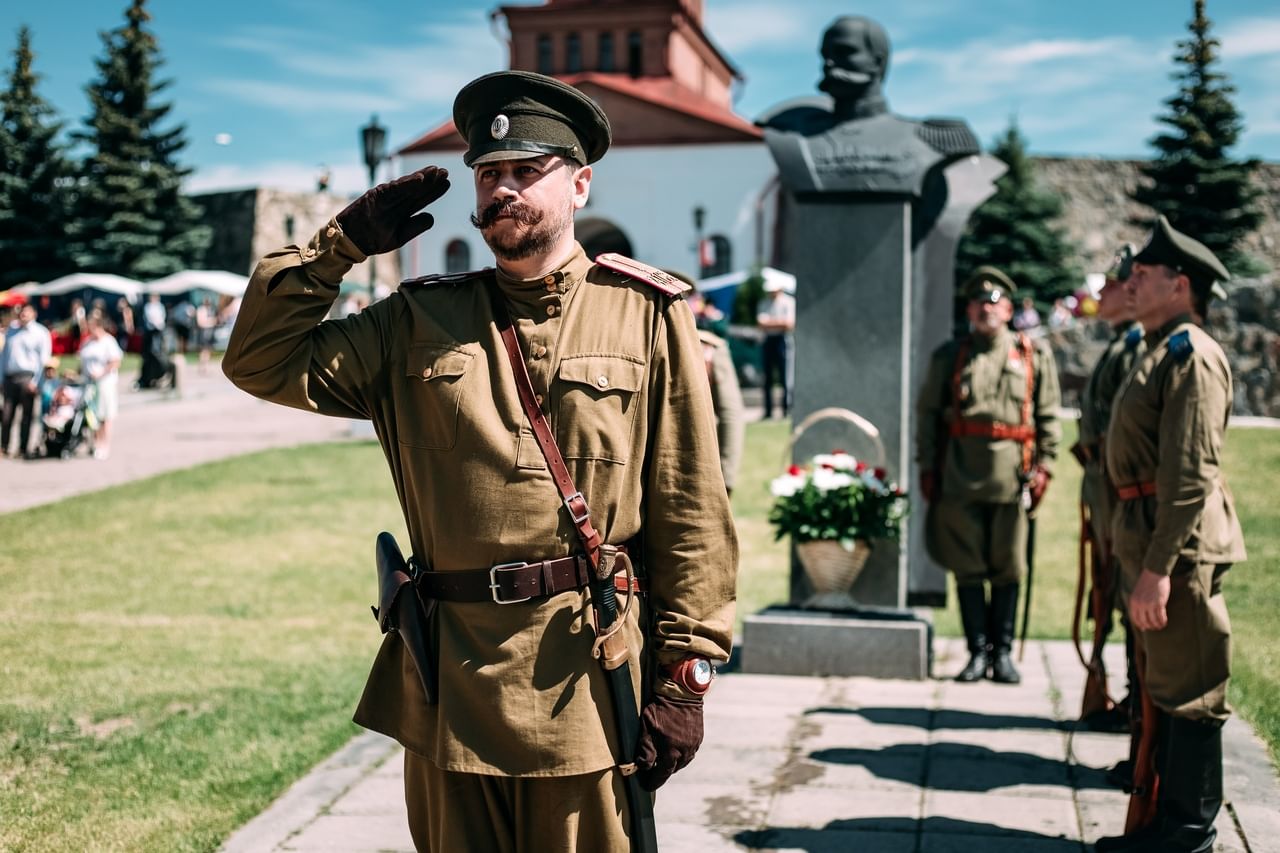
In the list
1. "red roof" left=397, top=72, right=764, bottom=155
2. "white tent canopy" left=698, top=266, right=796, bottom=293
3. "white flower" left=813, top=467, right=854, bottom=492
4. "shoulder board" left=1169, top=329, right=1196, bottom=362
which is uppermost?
"red roof" left=397, top=72, right=764, bottom=155

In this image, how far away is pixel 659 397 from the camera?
10.1 feet

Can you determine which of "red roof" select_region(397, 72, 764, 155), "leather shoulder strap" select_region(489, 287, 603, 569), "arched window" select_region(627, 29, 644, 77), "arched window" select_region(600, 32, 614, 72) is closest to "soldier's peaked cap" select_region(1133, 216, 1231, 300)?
"leather shoulder strap" select_region(489, 287, 603, 569)

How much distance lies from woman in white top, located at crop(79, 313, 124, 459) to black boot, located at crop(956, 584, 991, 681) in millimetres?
13297

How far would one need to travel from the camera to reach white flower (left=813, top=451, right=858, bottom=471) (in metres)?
7.57

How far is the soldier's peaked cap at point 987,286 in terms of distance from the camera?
25.5 ft

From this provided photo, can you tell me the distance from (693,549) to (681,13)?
182 ft

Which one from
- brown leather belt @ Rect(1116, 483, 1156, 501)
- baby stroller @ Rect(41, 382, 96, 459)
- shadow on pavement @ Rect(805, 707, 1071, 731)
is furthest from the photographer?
baby stroller @ Rect(41, 382, 96, 459)

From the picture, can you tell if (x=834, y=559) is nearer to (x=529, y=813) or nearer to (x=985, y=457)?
(x=985, y=457)

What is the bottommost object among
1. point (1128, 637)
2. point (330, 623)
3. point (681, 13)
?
point (330, 623)

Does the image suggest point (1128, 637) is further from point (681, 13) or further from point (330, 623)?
point (681, 13)

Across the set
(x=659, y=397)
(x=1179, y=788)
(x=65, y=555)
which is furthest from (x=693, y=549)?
(x=65, y=555)

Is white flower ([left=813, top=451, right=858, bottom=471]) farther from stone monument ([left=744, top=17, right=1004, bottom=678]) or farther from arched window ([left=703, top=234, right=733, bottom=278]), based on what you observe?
arched window ([left=703, top=234, right=733, bottom=278])

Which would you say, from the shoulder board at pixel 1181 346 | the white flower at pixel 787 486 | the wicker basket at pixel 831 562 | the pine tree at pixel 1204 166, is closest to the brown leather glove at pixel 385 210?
the shoulder board at pixel 1181 346

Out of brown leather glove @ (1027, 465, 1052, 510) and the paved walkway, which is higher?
brown leather glove @ (1027, 465, 1052, 510)
